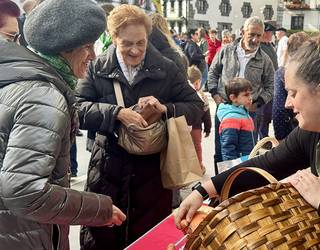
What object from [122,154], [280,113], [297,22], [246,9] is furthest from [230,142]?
[297,22]

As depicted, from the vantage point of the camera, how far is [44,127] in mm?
1508

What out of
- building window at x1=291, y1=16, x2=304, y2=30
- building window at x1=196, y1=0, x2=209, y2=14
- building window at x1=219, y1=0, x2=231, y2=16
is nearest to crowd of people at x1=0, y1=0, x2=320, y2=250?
building window at x1=196, y1=0, x2=209, y2=14

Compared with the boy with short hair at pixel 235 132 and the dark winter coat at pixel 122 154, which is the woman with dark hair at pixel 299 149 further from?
the boy with short hair at pixel 235 132

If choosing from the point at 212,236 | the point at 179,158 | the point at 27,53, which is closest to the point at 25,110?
the point at 27,53

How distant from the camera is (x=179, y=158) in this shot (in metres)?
2.66

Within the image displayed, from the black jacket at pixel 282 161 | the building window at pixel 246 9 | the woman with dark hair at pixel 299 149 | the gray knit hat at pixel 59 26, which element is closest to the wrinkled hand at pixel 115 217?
the woman with dark hair at pixel 299 149

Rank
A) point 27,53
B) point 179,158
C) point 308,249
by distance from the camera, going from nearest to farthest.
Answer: point 308,249 < point 27,53 < point 179,158

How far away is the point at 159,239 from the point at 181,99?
1.07m

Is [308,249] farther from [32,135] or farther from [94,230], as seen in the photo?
[94,230]

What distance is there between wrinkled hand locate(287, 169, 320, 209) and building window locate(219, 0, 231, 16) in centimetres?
4468

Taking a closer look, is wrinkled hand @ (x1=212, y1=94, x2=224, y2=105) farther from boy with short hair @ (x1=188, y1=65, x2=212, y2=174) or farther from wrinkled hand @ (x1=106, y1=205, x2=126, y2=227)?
wrinkled hand @ (x1=106, y1=205, x2=126, y2=227)

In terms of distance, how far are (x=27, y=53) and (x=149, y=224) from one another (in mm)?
1476

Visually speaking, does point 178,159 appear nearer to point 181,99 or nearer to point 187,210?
point 181,99

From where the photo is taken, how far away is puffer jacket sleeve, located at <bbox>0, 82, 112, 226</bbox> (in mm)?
1481
